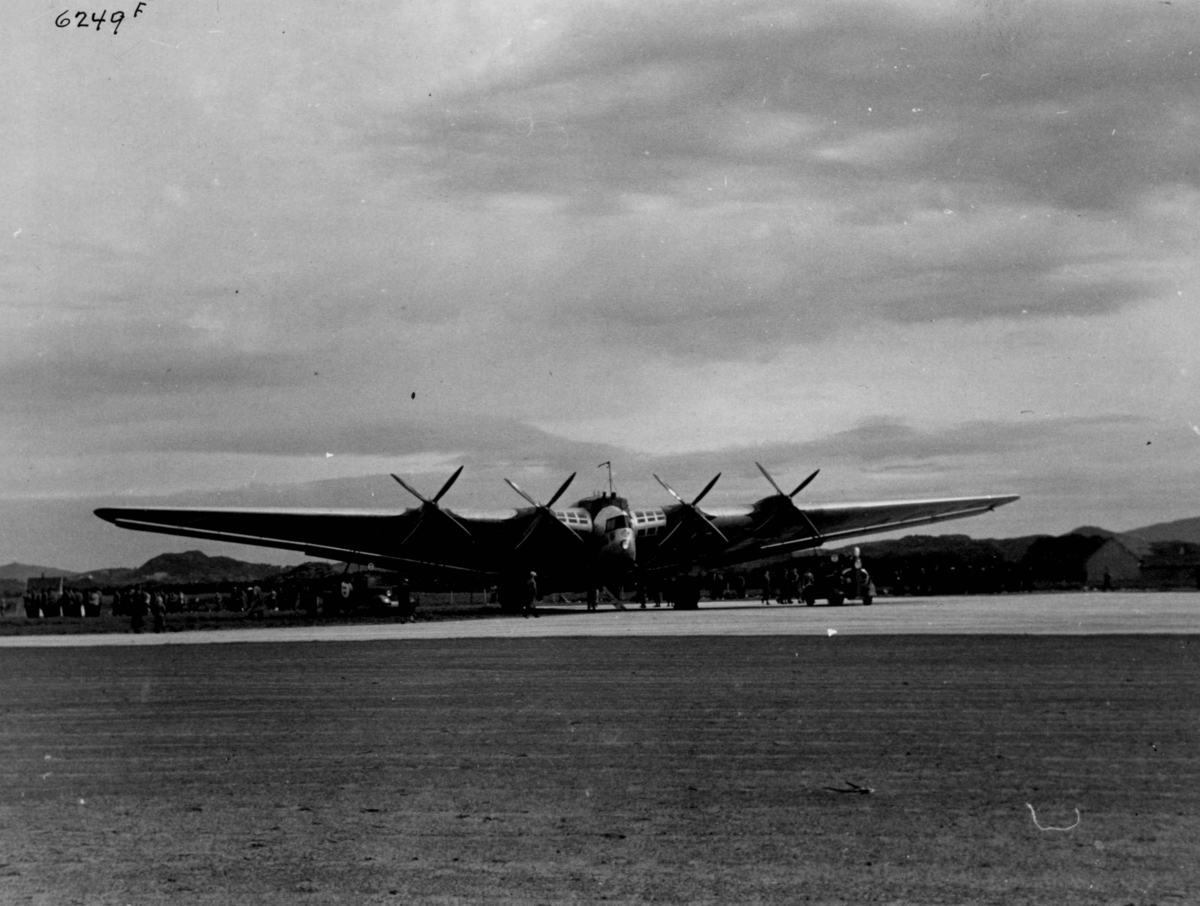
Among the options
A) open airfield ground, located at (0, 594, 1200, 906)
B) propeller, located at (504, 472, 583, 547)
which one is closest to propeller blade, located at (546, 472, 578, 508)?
propeller, located at (504, 472, 583, 547)

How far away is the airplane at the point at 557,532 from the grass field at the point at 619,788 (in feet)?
84.7

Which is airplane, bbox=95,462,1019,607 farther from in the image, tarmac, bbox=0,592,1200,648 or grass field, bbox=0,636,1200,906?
grass field, bbox=0,636,1200,906

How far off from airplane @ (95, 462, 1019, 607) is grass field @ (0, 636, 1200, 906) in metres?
25.8

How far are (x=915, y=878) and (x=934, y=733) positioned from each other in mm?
4607

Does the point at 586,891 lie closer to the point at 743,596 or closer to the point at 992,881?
the point at 992,881

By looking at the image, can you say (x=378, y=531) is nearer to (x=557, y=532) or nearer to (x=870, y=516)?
(x=557, y=532)

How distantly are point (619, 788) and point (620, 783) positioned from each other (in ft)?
0.57

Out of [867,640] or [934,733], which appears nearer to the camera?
[934,733]

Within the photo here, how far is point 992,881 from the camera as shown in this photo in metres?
5.93

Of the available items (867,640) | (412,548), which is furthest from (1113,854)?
(412,548)

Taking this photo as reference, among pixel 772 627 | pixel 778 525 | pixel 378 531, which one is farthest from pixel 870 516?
pixel 772 627

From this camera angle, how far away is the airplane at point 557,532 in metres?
42.0

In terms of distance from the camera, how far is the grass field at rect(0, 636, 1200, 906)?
6.10 metres

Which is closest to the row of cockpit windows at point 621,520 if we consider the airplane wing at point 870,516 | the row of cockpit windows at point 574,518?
the row of cockpit windows at point 574,518
